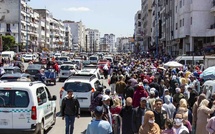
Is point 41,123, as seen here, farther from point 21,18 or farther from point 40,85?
point 21,18

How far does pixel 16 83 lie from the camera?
1216 centimetres

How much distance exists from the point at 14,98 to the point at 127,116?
126 inches

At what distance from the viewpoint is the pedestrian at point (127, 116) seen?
10.6 meters

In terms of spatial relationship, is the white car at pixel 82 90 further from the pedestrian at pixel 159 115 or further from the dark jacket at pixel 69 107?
the pedestrian at pixel 159 115

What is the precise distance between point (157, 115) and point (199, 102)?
154 centimetres

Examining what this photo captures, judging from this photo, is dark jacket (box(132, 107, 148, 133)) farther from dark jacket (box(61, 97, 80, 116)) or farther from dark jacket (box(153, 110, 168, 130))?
dark jacket (box(61, 97, 80, 116))

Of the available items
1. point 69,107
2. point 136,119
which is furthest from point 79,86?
point 136,119

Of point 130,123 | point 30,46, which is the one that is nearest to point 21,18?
point 30,46

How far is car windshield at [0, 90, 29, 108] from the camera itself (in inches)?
461

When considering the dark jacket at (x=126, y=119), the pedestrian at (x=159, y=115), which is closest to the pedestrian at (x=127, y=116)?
the dark jacket at (x=126, y=119)

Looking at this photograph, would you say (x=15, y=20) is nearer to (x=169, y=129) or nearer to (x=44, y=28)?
(x=44, y=28)

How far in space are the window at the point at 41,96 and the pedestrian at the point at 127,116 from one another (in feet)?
9.07

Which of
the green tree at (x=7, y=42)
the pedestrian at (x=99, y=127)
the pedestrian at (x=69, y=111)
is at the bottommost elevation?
the pedestrian at (x=69, y=111)

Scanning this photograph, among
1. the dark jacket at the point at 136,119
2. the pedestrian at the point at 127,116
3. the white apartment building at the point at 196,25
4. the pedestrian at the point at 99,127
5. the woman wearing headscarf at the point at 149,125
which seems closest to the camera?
the pedestrian at the point at 99,127
